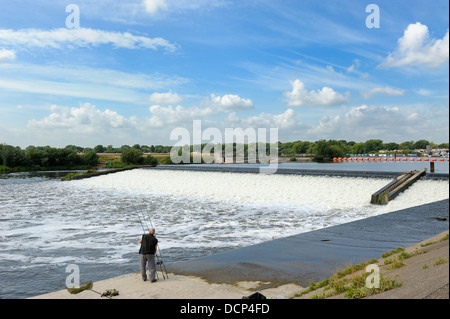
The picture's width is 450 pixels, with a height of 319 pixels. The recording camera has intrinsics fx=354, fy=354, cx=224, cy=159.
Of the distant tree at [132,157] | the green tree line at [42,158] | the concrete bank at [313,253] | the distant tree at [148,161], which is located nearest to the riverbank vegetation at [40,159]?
the green tree line at [42,158]

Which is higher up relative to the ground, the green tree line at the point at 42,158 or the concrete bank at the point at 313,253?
the green tree line at the point at 42,158

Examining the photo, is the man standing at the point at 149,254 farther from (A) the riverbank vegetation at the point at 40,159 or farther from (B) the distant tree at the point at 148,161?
(A) the riverbank vegetation at the point at 40,159

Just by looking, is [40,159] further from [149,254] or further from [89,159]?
[149,254]

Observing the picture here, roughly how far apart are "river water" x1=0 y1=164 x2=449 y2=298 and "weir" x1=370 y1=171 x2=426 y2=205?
426 mm

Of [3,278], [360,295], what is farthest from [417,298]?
[3,278]

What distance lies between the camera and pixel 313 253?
38.5 feet

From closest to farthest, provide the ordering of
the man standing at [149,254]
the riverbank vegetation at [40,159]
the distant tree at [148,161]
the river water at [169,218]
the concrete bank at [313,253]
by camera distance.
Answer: the man standing at [149,254]
the concrete bank at [313,253]
the river water at [169,218]
the distant tree at [148,161]
the riverbank vegetation at [40,159]

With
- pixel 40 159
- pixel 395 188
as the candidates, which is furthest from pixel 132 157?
pixel 395 188

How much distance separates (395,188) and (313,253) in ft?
50.7

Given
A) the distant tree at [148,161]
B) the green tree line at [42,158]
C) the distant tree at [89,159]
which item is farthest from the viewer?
the distant tree at [89,159]

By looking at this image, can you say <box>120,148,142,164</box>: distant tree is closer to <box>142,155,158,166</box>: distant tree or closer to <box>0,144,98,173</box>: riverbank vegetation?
<box>142,155,158,166</box>: distant tree

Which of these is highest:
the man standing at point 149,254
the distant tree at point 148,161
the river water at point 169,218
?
the distant tree at point 148,161

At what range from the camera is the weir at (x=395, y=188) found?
22812mm

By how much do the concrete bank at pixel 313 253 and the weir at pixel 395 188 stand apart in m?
5.62
